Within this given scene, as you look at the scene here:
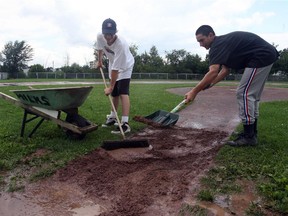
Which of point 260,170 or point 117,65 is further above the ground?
point 117,65

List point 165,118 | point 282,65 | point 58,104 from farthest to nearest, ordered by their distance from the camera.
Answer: point 282,65 < point 165,118 < point 58,104

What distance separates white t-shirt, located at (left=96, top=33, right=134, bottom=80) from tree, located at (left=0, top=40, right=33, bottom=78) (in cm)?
5034

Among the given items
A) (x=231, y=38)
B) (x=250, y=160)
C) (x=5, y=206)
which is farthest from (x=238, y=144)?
(x=5, y=206)

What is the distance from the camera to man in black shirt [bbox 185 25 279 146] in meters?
4.02

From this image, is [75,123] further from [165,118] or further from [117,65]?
[165,118]

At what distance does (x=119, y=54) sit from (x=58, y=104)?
1.20 meters

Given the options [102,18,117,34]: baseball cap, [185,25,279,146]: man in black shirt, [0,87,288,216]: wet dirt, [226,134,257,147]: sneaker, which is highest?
[102,18,117,34]: baseball cap

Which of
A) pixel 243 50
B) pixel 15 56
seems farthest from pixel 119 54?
pixel 15 56

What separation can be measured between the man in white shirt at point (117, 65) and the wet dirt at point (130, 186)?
85 centimetres

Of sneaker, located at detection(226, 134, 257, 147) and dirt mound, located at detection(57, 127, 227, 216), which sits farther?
sneaker, located at detection(226, 134, 257, 147)

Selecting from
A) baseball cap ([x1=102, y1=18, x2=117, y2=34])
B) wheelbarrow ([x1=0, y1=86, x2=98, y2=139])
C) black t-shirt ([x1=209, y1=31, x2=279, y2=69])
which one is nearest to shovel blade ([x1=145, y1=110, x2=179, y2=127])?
wheelbarrow ([x1=0, y1=86, x2=98, y2=139])

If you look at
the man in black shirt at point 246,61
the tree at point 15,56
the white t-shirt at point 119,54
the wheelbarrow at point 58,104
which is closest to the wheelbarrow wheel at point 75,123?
the wheelbarrow at point 58,104

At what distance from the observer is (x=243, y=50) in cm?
410

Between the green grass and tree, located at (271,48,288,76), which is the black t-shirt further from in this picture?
tree, located at (271,48,288,76)
